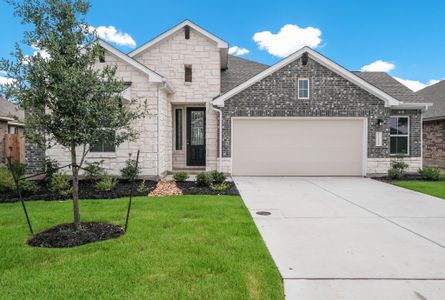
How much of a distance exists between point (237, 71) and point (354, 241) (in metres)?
12.8

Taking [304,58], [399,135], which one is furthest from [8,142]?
[399,135]

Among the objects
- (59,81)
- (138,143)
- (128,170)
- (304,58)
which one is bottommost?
(128,170)

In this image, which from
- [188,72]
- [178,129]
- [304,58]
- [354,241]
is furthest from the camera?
[178,129]

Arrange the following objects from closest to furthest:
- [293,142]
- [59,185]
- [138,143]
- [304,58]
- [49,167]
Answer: [59,185] → [49,167] → [138,143] → [304,58] → [293,142]

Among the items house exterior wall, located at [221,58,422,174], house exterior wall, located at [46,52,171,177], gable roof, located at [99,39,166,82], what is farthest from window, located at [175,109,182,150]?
gable roof, located at [99,39,166,82]

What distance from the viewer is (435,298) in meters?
3.30

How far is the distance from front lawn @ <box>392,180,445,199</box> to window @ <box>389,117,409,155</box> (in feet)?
6.51

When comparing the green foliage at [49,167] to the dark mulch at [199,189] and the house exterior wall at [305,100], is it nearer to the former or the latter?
the dark mulch at [199,189]

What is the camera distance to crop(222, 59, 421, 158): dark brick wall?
1266 cm

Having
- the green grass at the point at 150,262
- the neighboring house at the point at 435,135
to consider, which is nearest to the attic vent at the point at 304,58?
the green grass at the point at 150,262

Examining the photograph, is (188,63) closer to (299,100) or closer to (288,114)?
(288,114)

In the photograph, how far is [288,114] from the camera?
1274cm

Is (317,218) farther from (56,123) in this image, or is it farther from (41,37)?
(41,37)

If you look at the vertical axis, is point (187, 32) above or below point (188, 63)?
above
